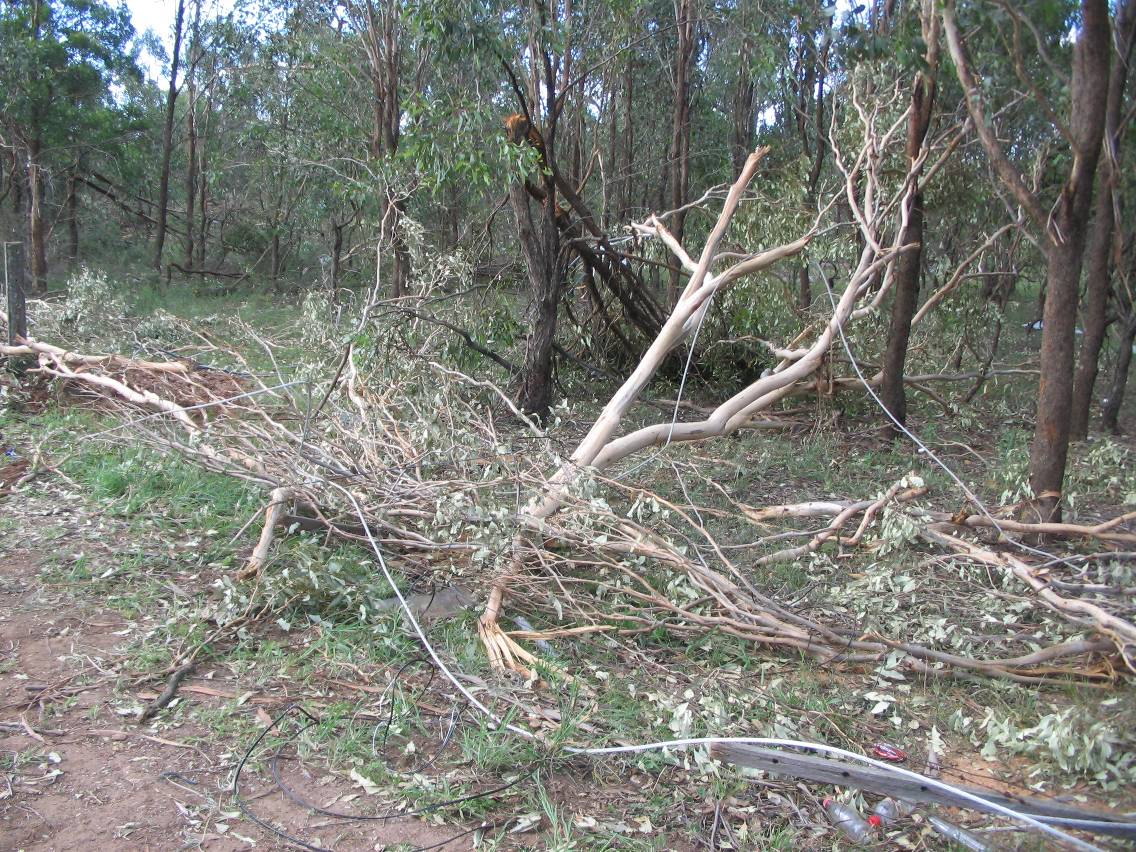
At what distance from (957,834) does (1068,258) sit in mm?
3151

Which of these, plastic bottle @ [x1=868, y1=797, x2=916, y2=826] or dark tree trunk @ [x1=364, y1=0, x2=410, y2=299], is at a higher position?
dark tree trunk @ [x1=364, y1=0, x2=410, y2=299]

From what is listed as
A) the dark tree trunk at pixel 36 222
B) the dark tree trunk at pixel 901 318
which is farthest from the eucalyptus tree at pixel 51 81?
the dark tree trunk at pixel 901 318

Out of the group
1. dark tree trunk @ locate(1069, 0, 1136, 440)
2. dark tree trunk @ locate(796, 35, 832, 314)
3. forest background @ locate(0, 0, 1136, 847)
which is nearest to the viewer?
forest background @ locate(0, 0, 1136, 847)

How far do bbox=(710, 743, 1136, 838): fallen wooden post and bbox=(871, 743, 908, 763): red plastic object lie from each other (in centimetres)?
20

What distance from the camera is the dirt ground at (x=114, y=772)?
2.62 metres

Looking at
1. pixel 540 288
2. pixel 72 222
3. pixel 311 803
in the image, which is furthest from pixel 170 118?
pixel 311 803

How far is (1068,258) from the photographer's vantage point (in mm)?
4539

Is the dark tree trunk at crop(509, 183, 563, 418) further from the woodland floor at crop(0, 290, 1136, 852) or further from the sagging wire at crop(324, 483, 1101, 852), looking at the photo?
the sagging wire at crop(324, 483, 1101, 852)

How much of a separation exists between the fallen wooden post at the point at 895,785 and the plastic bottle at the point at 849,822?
0.08 m

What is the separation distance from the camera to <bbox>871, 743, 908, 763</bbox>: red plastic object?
3.04 metres

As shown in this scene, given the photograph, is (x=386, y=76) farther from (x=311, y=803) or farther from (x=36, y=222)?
(x=311, y=803)

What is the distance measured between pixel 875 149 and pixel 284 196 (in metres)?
13.3

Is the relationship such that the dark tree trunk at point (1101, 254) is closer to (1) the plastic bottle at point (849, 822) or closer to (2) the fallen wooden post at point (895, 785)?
(2) the fallen wooden post at point (895, 785)

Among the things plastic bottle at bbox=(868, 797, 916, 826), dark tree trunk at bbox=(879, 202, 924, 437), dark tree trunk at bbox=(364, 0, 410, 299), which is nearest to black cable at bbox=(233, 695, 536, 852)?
plastic bottle at bbox=(868, 797, 916, 826)
